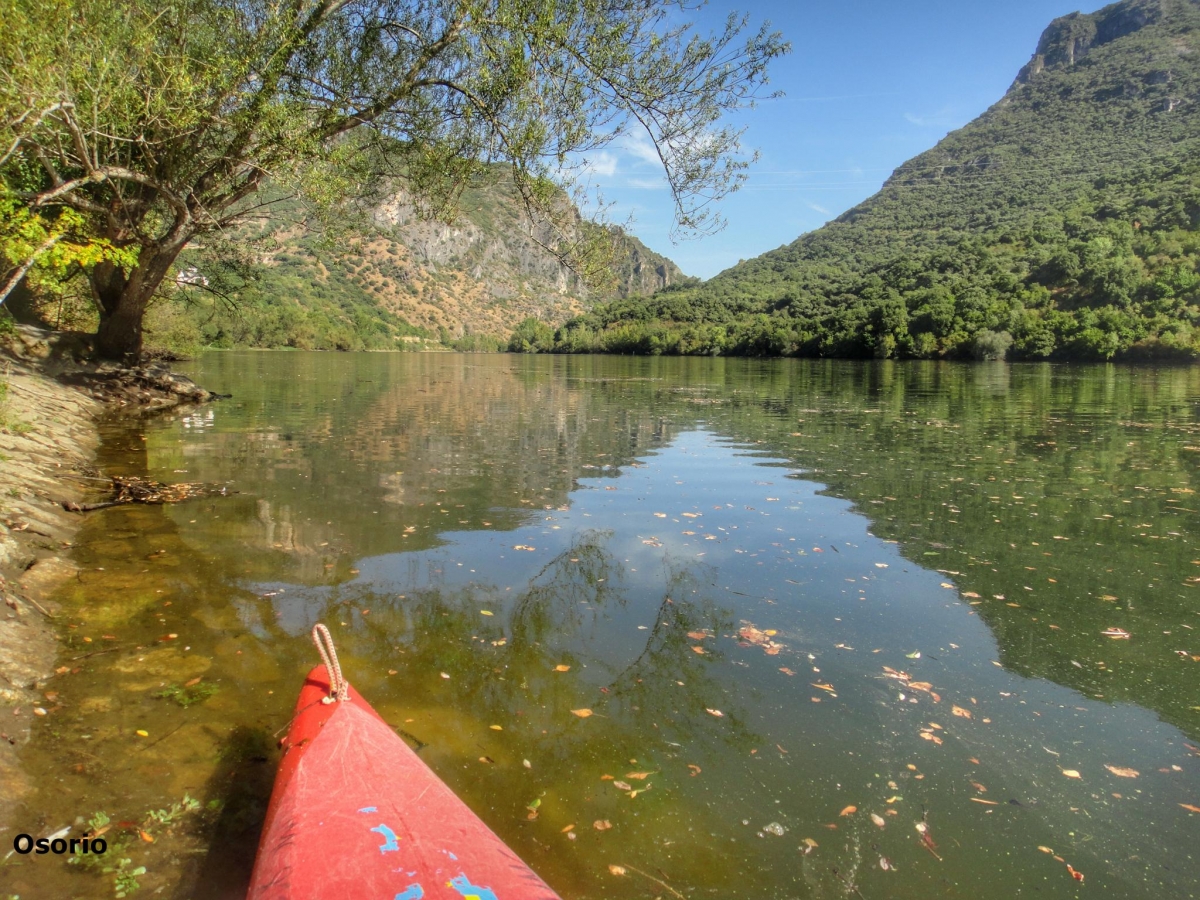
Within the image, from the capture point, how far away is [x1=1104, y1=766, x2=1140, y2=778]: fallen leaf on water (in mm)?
3838

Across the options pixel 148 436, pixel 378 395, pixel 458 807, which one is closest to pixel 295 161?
pixel 148 436

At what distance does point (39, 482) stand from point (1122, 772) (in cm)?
1075

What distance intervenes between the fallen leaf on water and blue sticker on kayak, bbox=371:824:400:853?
398 centimetres

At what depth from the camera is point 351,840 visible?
2518mm

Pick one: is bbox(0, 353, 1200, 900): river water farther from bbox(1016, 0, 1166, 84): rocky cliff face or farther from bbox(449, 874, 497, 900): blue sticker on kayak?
bbox(1016, 0, 1166, 84): rocky cliff face

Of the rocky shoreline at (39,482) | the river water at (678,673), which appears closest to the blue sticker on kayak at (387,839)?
the river water at (678,673)

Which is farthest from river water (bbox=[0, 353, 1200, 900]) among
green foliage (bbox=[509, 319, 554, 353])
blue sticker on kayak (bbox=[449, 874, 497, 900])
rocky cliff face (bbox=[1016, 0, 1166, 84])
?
rocky cliff face (bbox=[1016, 0, 1166, 84])

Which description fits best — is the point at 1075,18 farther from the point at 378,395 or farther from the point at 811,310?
the point at 378,395

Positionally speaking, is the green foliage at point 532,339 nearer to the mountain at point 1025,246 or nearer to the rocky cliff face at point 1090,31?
the mountain at point 1025,246

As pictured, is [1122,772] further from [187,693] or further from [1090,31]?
[1090,31]

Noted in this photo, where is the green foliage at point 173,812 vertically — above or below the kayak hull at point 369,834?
below

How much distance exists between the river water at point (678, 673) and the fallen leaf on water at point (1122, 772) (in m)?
0.02

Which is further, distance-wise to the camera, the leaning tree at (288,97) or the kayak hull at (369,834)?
the leaning tree at (288,97)

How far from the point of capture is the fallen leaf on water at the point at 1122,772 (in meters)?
3.84
